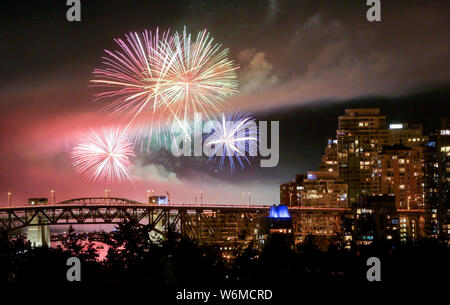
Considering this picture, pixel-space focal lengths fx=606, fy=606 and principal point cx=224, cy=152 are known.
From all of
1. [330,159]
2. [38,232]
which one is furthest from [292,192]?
[38,232]

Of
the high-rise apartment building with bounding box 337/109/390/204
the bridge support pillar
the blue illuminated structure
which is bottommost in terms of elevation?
the bridge support pillar

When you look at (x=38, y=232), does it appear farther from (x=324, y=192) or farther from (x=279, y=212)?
(x=324, y=192)

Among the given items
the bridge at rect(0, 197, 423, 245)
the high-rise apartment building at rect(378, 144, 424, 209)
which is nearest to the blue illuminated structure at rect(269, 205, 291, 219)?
the bridge at rect(0, 197, 423, 245)

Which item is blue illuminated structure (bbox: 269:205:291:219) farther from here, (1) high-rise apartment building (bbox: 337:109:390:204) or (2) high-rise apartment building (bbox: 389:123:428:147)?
(2) high-rise apartment building (bbox: 389:123:428:147)

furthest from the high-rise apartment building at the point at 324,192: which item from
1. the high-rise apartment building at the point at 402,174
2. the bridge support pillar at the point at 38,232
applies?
the bridge support pillar at the point at 38,232

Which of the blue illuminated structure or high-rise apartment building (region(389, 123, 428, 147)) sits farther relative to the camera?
high-rise apartment building (region(389, 123, 428, 147))

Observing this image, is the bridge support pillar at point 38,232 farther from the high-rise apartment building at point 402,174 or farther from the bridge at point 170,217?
the high-rise apartment building at point 402,174

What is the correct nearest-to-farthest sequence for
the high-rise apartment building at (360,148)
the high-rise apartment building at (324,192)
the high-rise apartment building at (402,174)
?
the high-rise apartment building at (402,174) → the high-rise apartment building at (324,192) → the high-rise apartment building at (360,148)

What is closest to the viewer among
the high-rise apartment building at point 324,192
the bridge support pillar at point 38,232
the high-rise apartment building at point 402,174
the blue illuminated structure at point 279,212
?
the blue illuminated structure at point 279,212
